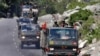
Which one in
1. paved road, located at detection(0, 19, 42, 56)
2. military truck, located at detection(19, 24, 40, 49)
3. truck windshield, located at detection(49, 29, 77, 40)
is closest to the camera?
truck windshield, located at detection(49, 29, 77, 40)

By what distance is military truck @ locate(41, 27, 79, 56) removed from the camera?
32.1 metres

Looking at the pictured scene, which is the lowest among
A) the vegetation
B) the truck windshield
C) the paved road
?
the paved road

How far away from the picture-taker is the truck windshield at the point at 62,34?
32.2m

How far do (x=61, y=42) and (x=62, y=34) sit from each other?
552mm

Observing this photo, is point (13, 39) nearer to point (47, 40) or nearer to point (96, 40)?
point (96, 40)

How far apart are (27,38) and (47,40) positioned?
41.4ft

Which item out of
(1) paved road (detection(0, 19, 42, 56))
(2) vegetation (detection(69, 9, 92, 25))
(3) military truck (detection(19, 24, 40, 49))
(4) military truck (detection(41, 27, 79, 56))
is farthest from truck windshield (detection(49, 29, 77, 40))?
(2) vegetation (detection(69, 9, 92, 25))

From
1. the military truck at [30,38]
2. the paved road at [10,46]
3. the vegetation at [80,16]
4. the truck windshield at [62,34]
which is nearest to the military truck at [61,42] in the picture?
the truck windshield at [62,34]

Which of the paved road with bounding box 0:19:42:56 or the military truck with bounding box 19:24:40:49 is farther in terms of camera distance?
the military truck with bounding box 19:24:40:49

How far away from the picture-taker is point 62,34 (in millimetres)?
32406

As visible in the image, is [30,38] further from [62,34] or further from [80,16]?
[62,34]

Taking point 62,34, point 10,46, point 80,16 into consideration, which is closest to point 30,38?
point 10,46

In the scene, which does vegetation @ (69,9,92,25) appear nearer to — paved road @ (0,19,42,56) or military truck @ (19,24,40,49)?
paved road @ (0,19,42,56)

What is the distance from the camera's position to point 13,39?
166ft
